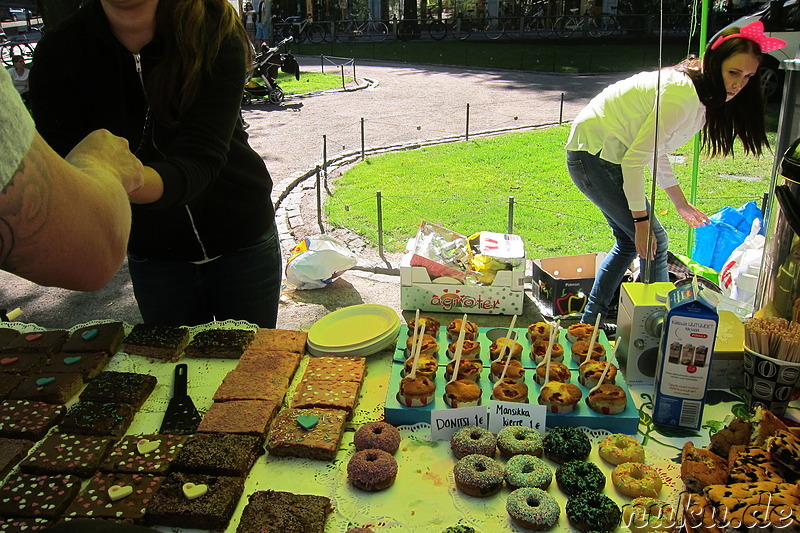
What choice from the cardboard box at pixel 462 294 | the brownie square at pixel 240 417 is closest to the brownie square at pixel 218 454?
the brownie square at pixel 240 417

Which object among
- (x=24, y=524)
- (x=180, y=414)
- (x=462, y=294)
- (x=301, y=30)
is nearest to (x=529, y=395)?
(x=180, y=414)

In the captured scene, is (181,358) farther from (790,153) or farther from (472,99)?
(472,99)

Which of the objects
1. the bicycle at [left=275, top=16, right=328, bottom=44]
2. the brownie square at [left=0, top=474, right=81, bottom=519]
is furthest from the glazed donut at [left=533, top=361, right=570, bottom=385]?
the bicycle at [left=275, top=16, right=328, bottom=44]

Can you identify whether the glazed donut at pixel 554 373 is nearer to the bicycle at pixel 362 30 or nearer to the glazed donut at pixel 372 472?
the glazed donut at pixel 372 472

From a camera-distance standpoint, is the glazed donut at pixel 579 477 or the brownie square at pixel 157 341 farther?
the brownie square at pixel 157 341

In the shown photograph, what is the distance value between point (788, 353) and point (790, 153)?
0.60m

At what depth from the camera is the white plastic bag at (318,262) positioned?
4664 millimetres

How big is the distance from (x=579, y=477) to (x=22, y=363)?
1.81 m

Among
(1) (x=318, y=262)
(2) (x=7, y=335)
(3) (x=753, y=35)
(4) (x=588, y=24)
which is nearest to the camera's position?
(2) (x=7, y=335)

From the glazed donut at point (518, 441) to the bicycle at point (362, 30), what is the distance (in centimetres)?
2475

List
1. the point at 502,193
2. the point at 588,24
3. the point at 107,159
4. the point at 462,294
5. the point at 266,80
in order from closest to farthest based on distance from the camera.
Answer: the point at 107,159
the point at 462,294
the point at 502,193
the point at 266,80
the point at 588,24

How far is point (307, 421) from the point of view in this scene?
177 centimetres

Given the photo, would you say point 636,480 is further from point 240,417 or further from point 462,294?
point 462,294

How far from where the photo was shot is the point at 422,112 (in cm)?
1133
